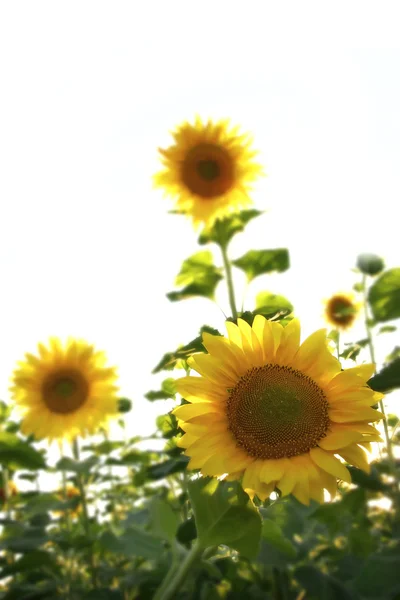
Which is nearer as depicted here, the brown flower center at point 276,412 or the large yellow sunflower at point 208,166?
the brown flower center at point 276,412

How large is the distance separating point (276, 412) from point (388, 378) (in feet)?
0.80

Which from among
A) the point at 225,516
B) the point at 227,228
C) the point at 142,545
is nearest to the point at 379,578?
the point at 142,545

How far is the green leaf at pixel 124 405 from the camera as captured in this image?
145 inches

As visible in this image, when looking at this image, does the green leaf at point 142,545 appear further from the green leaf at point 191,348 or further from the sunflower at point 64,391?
the sunflower at point 64,391

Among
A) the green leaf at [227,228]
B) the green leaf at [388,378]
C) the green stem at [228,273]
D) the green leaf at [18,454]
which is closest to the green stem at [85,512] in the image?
the green leaf at [18,454]

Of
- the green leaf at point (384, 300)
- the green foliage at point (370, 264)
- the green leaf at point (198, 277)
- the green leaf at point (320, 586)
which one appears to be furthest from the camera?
the green foliage at point (370, 264)

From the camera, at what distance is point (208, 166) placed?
3766 mm

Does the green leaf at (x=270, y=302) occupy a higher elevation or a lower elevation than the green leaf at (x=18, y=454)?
higher

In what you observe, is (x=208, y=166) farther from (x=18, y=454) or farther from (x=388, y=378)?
(x=388, y=378)

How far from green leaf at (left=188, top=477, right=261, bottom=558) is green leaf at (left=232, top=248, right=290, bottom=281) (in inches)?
57.1

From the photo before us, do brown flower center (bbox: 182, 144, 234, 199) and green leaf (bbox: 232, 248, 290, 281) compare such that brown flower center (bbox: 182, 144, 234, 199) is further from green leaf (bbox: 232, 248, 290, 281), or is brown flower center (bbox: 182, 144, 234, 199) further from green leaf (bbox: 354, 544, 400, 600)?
green leaf (bbox: 354, 544, 400, 600)

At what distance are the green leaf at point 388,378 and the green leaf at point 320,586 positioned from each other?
1.26 m

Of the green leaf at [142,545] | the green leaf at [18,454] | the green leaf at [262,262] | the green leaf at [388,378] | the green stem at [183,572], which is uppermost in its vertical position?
the green leaf at [262,262]

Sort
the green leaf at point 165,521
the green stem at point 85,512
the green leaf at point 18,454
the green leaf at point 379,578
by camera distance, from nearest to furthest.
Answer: the green leaf at point 165,521 < the green leaf at point 379,578 < the green leaf at point 18,454 < the green stem at point 85,512
